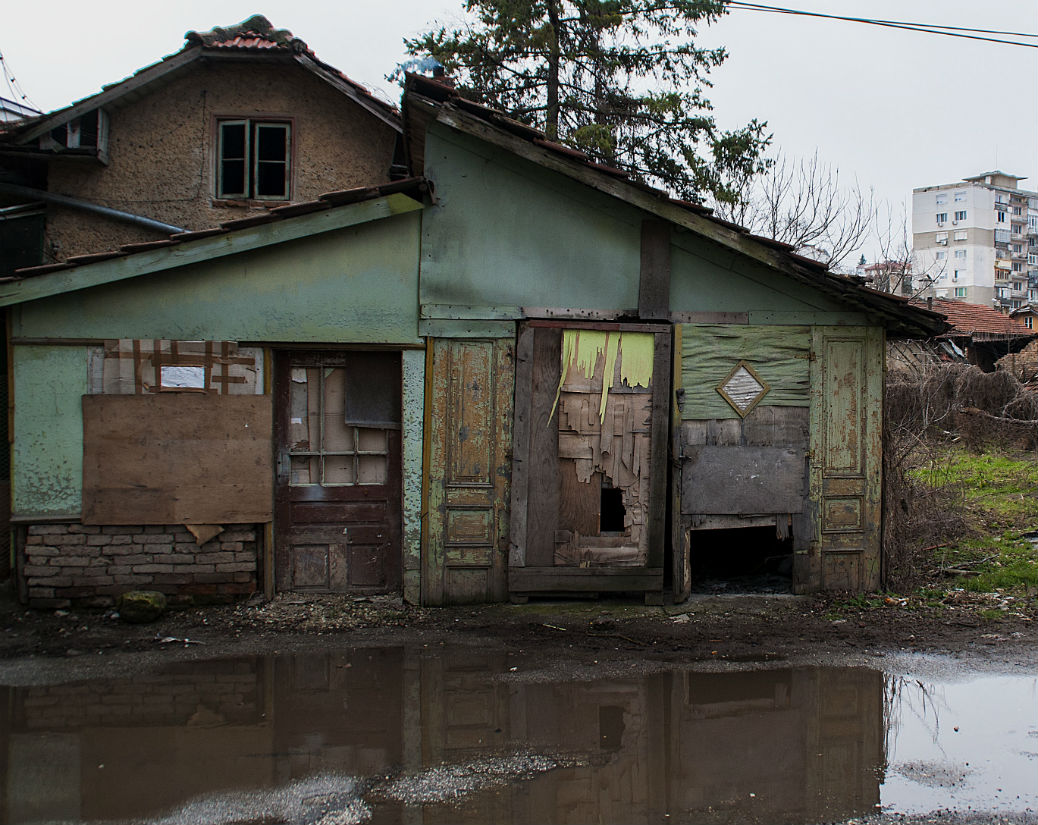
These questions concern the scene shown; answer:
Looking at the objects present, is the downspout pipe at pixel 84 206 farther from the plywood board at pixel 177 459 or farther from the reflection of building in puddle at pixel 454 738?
the reflection of building in puddle at pixel 454 738

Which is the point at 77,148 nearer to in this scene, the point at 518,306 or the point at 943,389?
the point at 518,306

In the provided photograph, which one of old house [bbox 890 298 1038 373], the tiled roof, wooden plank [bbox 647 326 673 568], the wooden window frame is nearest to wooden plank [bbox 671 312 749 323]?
wooden plank [bbox 647 326 673 568]

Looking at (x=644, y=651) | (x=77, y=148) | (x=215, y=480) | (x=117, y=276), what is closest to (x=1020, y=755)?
(x=644, y=651)

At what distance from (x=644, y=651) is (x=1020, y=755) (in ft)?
8.29

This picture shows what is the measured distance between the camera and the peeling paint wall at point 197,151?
10.2m

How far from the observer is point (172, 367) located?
22.9ft

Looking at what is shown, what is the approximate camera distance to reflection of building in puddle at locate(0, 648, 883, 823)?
4031 mm

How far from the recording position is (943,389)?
18.8m

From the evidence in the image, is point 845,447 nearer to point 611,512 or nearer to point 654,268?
point 611,512

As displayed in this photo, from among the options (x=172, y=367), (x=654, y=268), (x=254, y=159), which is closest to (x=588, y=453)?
(x=654, y=268)

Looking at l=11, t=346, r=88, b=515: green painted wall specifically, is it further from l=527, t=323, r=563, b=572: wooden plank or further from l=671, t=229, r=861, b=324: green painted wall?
l=671, t=229, r=861, b=324: green painted wall

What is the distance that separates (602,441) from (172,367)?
3796 mm

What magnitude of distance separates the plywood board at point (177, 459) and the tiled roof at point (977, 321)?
77.4ft

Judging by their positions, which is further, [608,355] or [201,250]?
[608,355]
